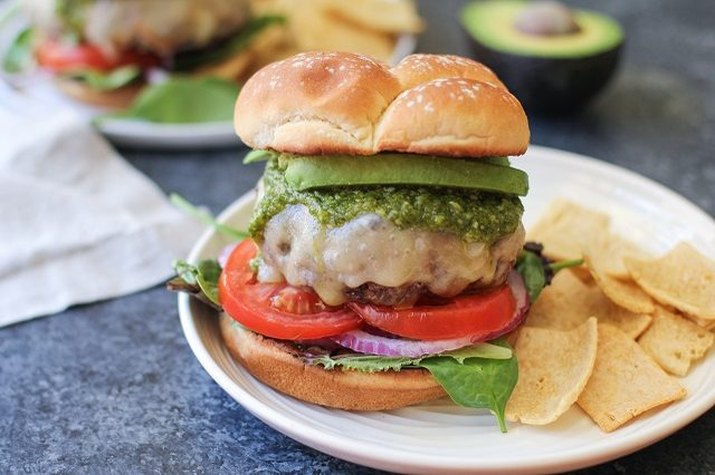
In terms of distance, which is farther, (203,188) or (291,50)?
(291,50)

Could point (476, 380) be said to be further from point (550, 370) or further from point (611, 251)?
point (611, 251)

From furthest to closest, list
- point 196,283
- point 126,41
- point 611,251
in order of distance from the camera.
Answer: point 126,41
point 611,251
point 196,283

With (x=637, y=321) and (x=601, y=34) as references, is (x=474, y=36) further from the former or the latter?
(x=637, y=321)

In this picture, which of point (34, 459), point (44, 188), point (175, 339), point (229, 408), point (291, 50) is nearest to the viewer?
point (34, 459)

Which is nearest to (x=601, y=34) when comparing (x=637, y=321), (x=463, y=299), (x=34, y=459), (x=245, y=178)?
(x=245, y=178)

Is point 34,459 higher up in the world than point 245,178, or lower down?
higher up

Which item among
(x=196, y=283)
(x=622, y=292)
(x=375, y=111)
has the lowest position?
(x=622, y=292)

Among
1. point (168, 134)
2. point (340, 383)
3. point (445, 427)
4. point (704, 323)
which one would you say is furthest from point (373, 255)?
point (168, 134)
